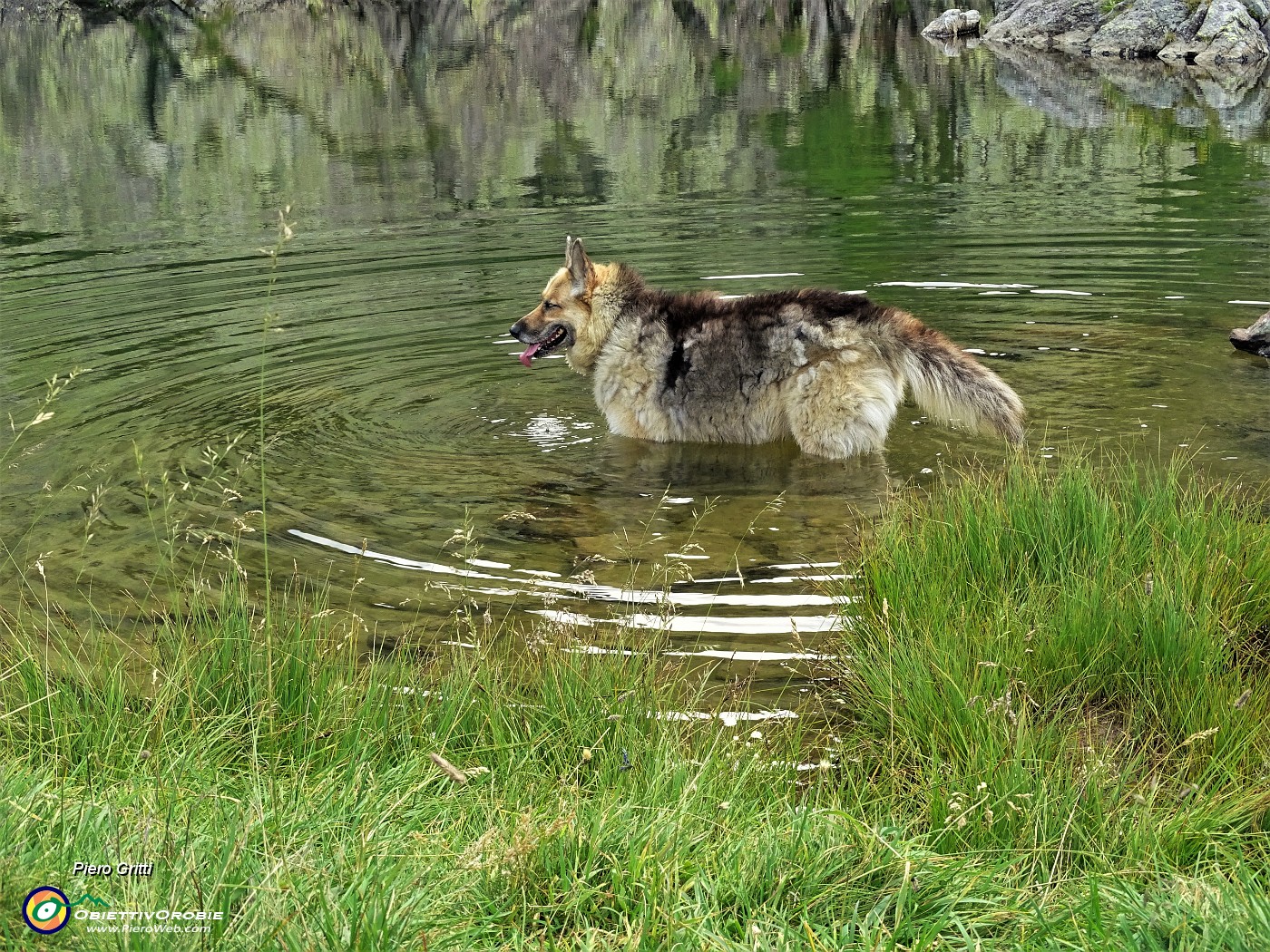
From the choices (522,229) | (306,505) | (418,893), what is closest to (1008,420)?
(306,505)

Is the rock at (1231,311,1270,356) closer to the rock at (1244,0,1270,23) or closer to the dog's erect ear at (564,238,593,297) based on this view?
the dog's erect ear at (564,238,593,297)

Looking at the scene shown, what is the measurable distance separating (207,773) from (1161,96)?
116ft

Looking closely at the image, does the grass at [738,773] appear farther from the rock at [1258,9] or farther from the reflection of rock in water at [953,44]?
the reflection of rock in water at [953,44]

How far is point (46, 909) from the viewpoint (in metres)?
3.23

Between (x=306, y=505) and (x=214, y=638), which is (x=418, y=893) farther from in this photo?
(x=306, y=505)

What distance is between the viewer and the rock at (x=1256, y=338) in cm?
1126

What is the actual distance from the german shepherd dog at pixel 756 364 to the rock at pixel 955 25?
2134 inches

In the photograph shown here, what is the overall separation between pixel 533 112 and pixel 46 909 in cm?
3658

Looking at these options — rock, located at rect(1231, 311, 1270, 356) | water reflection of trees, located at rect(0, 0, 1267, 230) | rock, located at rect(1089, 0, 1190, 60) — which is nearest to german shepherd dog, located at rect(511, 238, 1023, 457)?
rock, located at rect(1231, 311, 1270, 356)

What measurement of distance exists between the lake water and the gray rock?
6.26m

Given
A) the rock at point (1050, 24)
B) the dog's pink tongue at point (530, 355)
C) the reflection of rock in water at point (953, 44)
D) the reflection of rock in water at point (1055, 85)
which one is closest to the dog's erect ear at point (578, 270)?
the dog's pink tongue at point (530, 355)

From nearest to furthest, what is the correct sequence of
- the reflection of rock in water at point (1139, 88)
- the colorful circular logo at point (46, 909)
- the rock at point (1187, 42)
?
the colorful circular logo at point (46, 909), the reflection of rock in water at point (1139, 88), the rock at point (1187, 42)

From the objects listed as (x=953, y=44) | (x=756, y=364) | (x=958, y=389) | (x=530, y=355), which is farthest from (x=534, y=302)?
(x=953, y=44)

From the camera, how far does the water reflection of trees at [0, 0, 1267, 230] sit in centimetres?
2561
